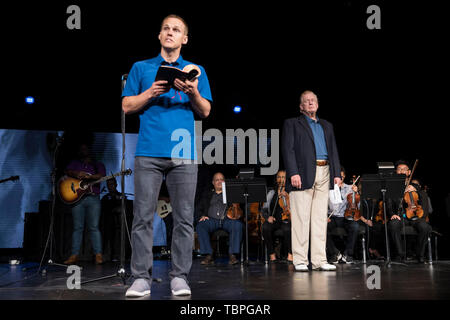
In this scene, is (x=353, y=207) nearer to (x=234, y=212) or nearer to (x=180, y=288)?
(x=234, y=212)

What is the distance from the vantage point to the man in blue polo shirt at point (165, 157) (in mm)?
2471

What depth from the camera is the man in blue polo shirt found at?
2.47 metres

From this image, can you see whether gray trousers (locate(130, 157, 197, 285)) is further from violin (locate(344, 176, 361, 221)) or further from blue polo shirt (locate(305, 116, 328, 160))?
violin (locate(344, 176, 361, 221))

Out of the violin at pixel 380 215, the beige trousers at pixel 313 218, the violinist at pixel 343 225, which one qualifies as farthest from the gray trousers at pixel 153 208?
the violin at pixel 380 215

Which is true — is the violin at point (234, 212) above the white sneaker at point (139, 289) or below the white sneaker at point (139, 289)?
above

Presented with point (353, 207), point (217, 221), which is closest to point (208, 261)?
point (217, 221)

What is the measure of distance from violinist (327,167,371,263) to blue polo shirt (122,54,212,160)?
366 cm

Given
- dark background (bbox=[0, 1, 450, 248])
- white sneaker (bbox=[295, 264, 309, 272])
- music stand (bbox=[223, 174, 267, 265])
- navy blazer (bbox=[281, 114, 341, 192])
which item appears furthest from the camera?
dark background (bbox=[0, 1, 450, 248])

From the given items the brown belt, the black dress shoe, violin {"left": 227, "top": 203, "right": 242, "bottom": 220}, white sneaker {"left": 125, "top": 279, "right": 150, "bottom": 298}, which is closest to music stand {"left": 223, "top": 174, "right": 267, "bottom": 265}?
the black dress shoe

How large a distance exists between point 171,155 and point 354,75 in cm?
522

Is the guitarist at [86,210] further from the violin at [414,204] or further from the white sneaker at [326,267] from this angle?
the violin at [414,204]

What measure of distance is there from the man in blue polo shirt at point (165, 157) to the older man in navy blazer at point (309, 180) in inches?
72.0
